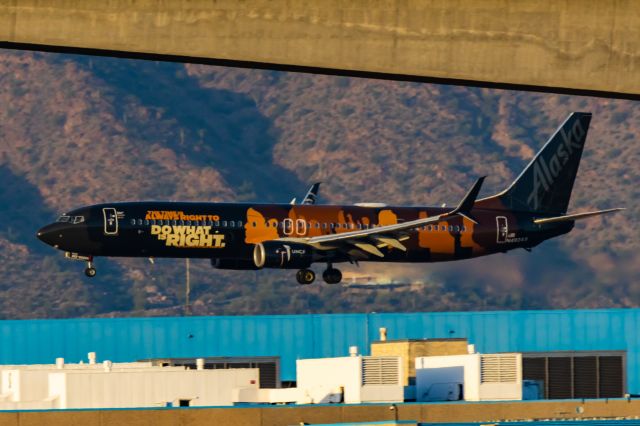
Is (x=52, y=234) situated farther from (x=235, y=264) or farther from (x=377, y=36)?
(x=377, y=36)

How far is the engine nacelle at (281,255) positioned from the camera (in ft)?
221

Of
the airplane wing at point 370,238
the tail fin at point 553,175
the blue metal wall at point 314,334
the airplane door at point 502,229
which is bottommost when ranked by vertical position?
the blue metal wall at point 314,334

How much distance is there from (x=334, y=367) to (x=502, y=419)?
7453 mm

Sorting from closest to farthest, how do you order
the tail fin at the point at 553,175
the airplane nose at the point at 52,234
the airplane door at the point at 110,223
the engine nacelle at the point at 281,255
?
the airplane door at the point at 110,223 → the engine nacelle at the point at 281,255 → the airplane nose at the point at 52,234 → the tail fin at the point at 553,175

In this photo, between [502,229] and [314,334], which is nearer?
[502,229]

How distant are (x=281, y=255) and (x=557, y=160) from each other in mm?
24042

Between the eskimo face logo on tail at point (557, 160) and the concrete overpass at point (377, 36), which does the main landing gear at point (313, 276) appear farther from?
the concrete overpass at point (377, 36)

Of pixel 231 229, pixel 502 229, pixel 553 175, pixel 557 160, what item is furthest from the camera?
pixel 557 160

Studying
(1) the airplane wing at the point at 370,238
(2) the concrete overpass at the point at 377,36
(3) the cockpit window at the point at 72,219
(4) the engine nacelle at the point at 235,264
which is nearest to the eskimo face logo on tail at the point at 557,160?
(1) the airplane wing at the point at 370,238

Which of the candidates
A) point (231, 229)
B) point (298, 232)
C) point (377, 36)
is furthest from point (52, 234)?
point (377, 36)

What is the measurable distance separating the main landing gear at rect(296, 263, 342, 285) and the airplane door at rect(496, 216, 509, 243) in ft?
29.8

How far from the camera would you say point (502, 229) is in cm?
7788

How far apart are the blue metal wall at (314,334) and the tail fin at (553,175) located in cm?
599

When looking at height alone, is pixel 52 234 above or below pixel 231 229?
below
